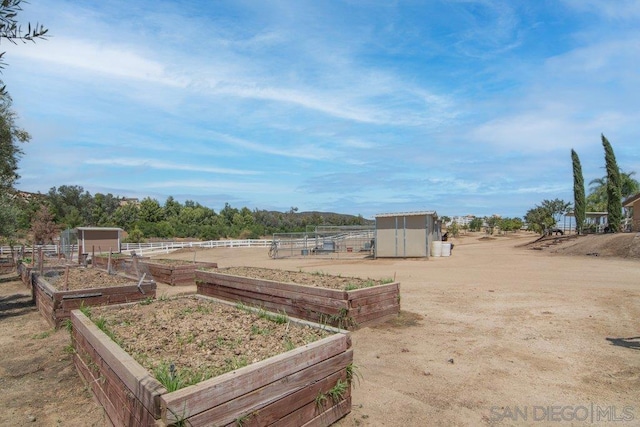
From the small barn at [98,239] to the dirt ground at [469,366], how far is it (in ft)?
52.7

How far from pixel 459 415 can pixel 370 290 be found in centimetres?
335

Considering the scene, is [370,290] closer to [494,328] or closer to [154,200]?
[494,328]

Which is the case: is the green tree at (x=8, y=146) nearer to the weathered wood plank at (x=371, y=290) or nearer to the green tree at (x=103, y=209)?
the weathered wood plank at (x=371, y=290)

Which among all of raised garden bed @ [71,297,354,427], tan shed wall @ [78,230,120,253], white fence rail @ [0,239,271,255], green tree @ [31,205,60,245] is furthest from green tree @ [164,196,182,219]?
raised garden bed @ [71,297,354,427]

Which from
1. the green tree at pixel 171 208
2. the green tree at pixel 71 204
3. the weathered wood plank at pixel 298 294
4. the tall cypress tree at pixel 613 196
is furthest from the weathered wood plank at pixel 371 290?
the green tree at pixel 171 208

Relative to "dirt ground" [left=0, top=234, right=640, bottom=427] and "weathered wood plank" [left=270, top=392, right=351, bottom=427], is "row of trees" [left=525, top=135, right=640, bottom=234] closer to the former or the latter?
"dirt ground" [left=0, top=234, right=640, bottom=427]

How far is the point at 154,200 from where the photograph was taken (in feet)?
234

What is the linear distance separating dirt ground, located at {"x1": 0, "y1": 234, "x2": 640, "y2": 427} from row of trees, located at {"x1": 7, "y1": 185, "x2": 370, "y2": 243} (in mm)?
41007

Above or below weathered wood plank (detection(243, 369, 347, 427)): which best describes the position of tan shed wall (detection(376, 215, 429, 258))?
above

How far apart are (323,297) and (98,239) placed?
23.1 metres

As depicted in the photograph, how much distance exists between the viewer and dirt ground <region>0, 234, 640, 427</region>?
3977mm

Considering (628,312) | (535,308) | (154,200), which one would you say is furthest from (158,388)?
(154,200)

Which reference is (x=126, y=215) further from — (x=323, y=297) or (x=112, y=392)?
(x=112, y=392)

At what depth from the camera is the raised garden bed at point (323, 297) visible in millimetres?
6754
